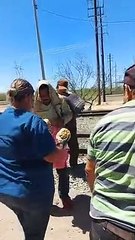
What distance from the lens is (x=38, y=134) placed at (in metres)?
2.80

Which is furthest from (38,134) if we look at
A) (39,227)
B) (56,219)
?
(56,219)

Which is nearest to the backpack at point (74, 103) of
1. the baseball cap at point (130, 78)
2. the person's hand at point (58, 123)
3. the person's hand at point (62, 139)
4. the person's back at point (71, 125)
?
the person's back at point (71, 125)

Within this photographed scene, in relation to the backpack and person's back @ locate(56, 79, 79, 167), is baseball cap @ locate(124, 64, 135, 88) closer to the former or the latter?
person's back @ locate(56, 79, 79, 167)

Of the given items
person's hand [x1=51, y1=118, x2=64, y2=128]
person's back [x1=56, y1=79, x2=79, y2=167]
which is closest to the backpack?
person's back [x1=56, y1=79, x2=79, y2=167]

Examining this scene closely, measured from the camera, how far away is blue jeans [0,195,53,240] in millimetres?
2920

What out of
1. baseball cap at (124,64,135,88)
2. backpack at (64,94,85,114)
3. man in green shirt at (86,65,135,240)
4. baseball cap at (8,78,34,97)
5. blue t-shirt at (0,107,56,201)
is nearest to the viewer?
man in green shirt at (86,65,135,240)

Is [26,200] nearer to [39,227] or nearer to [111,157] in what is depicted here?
[39,227]

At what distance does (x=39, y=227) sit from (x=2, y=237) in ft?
5.27

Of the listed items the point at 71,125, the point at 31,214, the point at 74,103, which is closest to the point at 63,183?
the point at 74,103

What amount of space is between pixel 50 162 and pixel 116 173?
3.29ft

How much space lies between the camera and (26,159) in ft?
9.50

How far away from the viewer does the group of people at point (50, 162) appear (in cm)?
195

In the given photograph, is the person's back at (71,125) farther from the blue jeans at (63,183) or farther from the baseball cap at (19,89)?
the baseball cap at (19,89)

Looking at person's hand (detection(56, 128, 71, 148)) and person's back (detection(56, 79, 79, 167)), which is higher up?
person's hand (detection(56, 128, 71, 148))
